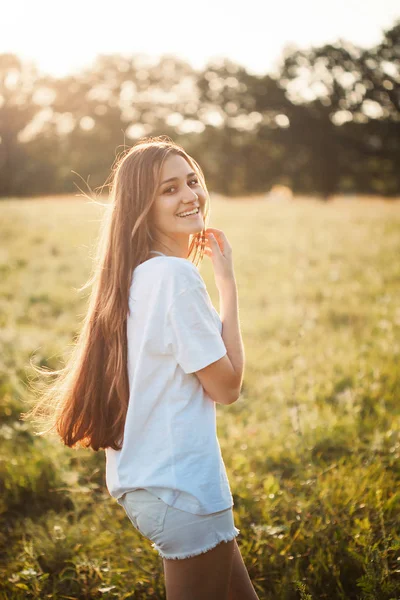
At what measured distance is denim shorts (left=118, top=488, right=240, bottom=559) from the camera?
1964 millimetres

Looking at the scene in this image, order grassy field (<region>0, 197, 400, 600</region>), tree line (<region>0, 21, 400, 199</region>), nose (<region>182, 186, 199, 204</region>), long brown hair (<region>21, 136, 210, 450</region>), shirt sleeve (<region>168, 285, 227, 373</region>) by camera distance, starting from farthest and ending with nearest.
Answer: tree line (<region>0, 21, 400, 199</region>), grassy field (<region>0, 197, 400, 600</region>), nose (<region>182, 186, 199, 204</region>), long brown hair (<region>21, 136, 210, 450</region>), shirt sleeve (<region>168, 285, 227, 373</region>)

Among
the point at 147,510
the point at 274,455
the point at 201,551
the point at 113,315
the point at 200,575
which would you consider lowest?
the point at 274,455

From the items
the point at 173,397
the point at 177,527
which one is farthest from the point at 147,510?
the point at 173,397

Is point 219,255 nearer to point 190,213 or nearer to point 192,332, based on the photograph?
point 190,213

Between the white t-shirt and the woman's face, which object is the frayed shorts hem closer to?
the white t-shirt

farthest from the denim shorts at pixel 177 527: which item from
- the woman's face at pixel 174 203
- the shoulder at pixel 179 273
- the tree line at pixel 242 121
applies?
the tree line at pixel 242 121

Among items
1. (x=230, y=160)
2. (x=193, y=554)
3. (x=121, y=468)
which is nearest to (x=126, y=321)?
(x=121, y=468)

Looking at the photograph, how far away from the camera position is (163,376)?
203cm

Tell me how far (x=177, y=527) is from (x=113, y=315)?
80 centimetres

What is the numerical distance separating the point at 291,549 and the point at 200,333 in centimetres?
185

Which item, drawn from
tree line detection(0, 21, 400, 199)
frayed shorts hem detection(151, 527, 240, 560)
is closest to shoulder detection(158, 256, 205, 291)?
frayed shorts hem detection(151, 527, 240, 560)

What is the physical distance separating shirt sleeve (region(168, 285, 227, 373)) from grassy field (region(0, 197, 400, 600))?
1.04 meters

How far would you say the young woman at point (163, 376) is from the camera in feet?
6.44

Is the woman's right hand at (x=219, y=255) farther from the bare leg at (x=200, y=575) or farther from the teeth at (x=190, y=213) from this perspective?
the bare leg at (x=200, y=575)
